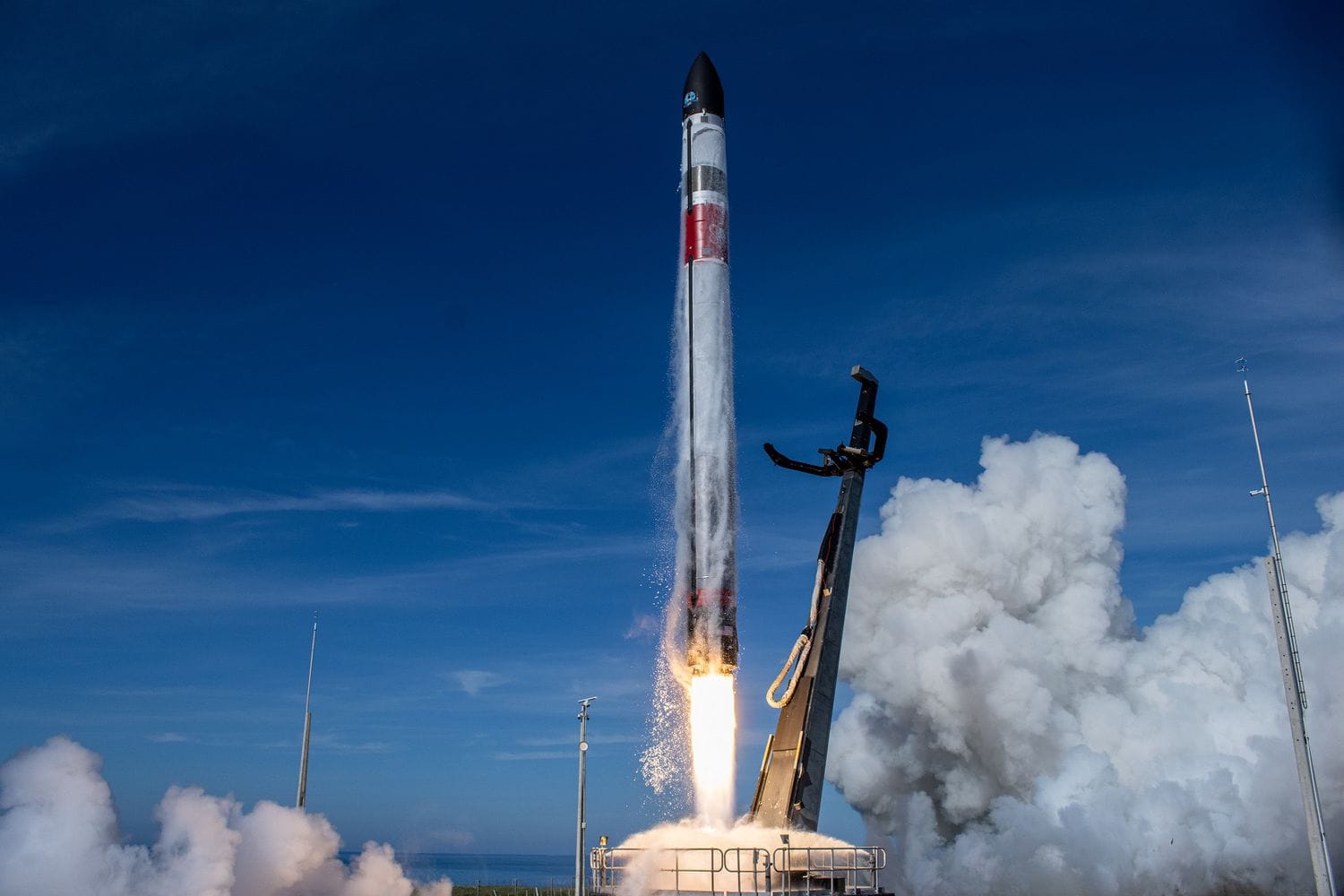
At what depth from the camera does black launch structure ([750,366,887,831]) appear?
31.1m

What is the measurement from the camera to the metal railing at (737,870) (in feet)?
87.9

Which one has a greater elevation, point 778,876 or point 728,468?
point 728,468

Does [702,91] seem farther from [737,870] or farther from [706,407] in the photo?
[737,870]

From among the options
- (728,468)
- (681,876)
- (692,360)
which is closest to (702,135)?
(692,360)

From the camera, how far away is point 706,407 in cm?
3312

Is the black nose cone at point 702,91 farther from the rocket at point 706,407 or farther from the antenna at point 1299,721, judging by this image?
the antenna at point 1299,721

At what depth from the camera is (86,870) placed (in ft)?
85.2

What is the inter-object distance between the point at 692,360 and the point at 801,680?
9.90m

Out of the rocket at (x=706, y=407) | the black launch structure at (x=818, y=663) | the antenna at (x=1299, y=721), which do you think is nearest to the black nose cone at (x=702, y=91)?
the rocket at (x=706, y=407)

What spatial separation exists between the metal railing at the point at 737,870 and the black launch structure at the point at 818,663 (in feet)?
6.75

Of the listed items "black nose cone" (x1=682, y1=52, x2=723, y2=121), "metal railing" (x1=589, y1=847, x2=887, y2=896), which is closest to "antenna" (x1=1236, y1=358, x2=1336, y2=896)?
"metal railing" (x1=589, y1=847, x2=887, y2=896)

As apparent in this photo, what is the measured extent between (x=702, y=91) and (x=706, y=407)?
1050 cm

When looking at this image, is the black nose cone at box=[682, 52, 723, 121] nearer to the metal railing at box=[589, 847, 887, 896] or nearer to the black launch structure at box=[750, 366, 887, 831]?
the black launch structure at box=[750, 366, 887, 831]

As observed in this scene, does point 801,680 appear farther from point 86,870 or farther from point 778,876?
point 86,870
